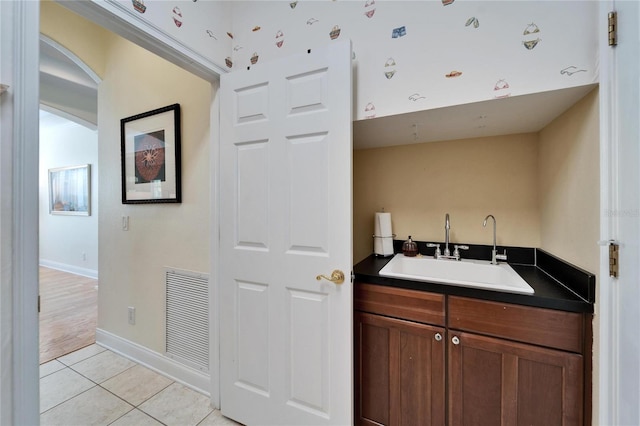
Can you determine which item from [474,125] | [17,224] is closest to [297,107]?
[474,125]

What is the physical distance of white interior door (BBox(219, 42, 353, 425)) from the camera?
1238 millimetres

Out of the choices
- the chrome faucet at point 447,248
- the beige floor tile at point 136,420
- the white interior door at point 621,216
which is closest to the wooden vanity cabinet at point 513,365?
the white interior door at point 621,216

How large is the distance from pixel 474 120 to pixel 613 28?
54 centimetres

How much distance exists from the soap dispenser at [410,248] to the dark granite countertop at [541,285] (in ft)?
1.14

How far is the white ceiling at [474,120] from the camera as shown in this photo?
1.10 m

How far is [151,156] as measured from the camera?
2.03 m

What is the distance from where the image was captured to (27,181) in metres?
0.86

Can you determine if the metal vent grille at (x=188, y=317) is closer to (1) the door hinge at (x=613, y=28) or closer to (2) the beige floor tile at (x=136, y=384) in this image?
(2) the beige floor tile at (x=136, y=384)

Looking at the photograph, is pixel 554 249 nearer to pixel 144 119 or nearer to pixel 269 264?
pixel 269 264

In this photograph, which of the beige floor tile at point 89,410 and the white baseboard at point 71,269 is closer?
the beige floor tile at point 89,410

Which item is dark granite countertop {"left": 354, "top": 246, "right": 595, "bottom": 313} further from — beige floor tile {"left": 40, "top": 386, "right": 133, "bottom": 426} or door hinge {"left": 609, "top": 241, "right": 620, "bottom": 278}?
beige floor tile {"left": 40, "top": 386, "right": 133, "bottom": 426}

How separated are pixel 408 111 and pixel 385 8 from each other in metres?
0.50

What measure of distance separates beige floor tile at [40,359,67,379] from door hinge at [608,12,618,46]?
11.7 ft

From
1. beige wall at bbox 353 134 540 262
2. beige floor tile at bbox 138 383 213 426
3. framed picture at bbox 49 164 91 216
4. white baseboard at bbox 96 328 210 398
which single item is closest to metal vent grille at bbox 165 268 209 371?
white baseboard at bbox 96 328 210 398
